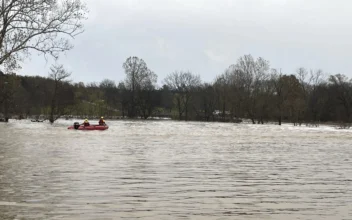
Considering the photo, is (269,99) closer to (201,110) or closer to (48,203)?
(201,110)

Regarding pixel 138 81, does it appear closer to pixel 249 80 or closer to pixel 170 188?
pixel 249 80

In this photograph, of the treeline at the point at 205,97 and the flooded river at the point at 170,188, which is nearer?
the flooded river at the point at 170,188

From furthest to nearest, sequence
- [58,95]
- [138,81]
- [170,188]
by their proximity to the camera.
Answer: [138,81] < [58,95] < [170,188]

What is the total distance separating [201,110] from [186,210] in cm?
10829

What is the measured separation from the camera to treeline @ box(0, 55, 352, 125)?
276 ft

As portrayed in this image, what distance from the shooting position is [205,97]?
11331 cm

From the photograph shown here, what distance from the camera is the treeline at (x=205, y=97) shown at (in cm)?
8412

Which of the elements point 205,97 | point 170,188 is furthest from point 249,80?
point 170,188

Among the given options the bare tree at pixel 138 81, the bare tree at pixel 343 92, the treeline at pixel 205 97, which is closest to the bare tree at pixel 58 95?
the treeline at pixel 205 97

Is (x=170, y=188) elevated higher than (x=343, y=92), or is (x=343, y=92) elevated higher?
(x=343, y=92)

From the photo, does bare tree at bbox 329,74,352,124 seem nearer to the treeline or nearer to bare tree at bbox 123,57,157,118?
the treeline

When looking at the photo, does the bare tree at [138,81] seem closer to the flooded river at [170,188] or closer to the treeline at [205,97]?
the treeline at [205,97]

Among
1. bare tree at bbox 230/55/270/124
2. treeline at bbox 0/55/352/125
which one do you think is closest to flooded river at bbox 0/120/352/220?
treeline at bbox 0/55/352/125

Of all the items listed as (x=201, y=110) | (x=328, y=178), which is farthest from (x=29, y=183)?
(x=201, y=110)
